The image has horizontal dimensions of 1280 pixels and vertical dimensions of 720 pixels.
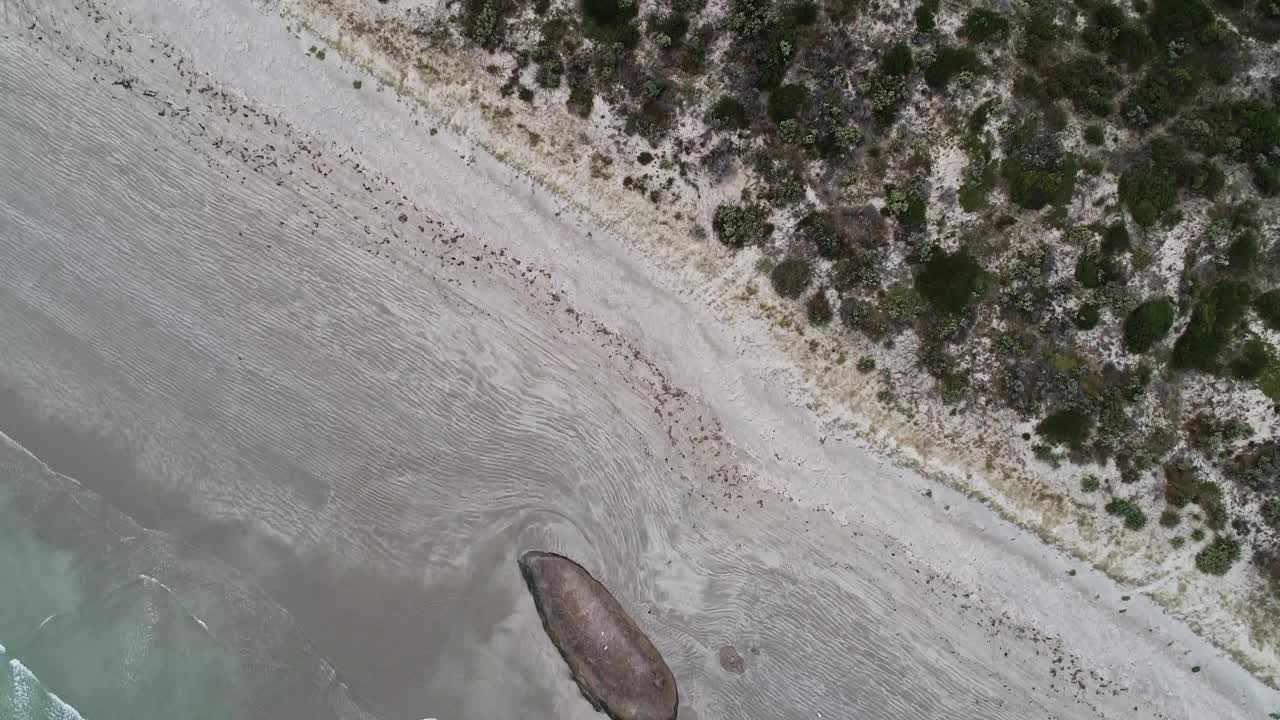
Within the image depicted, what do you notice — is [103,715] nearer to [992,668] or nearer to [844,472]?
[844,472]

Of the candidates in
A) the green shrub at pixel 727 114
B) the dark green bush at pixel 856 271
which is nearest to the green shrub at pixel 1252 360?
the dark green bush at pixel 856 271

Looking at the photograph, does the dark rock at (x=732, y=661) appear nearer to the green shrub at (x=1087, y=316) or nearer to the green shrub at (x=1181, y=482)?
the green shrub at (x=1181, y=482)

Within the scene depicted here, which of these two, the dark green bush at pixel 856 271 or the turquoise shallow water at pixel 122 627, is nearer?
the dark green bush at pixel 856 271

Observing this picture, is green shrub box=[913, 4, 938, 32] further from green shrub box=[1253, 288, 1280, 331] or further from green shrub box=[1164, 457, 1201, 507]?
green shrub box=[1164, 457, 1201, 507]

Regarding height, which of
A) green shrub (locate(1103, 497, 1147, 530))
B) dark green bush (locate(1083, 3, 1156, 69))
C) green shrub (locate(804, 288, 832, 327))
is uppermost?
dark green bush (locate(1083, 3, 1156, 69))

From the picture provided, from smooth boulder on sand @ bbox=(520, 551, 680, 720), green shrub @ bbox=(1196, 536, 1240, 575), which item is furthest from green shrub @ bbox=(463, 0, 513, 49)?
green shrub @ bbox=(1196, 536, 1240, 575)

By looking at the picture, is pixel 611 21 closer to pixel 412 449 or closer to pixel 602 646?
pixel 412 449
